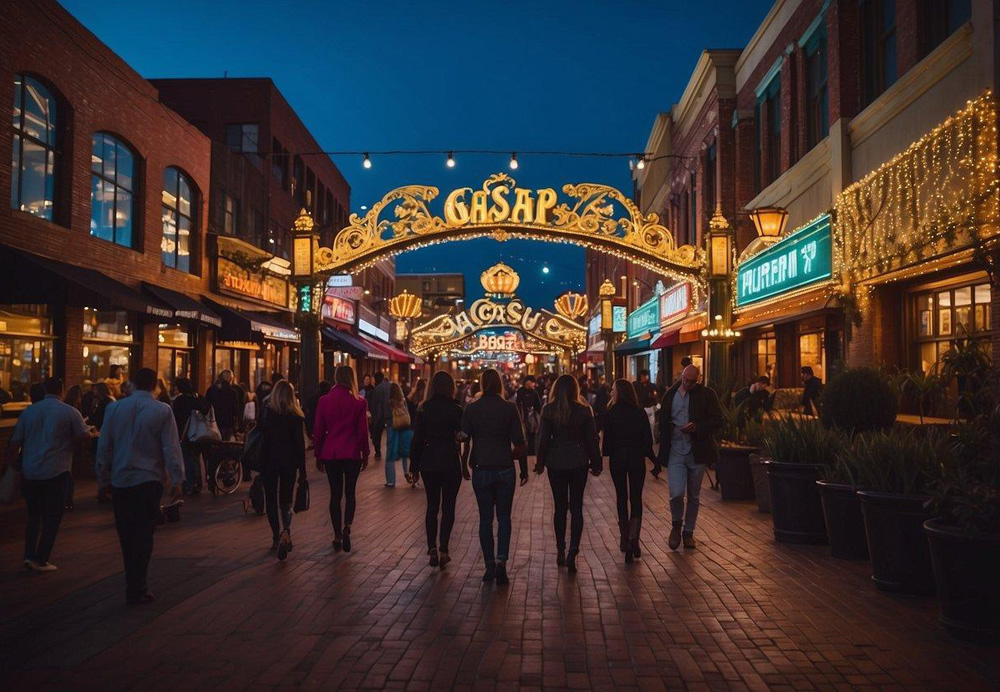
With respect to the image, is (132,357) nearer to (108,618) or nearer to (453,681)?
(108,618)

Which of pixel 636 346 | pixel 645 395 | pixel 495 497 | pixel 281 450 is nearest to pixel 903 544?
pixel 495 497

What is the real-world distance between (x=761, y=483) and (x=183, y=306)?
39.2 ft

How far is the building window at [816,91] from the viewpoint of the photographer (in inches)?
653

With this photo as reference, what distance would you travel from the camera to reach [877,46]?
14.3m

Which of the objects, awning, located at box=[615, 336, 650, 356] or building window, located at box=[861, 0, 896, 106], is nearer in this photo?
building window, located at box=[861, 0, 896, 106]

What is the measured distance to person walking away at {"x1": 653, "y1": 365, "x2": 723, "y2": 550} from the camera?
942 cm

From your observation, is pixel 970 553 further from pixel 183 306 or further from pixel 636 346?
pixel 636 346

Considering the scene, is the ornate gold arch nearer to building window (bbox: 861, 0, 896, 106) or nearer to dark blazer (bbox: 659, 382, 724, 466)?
building window (bbox: 861, 0, 896, 106)

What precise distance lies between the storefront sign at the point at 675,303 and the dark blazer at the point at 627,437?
16912mm

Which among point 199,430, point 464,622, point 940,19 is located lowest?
point 464,622

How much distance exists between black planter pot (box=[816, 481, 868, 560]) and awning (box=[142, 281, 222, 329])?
43.4 ft

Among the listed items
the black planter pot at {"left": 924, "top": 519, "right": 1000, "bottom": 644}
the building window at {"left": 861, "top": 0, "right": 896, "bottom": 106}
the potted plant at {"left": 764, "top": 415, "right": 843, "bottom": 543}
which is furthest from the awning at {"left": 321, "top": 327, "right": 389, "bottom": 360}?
the black planter pot at {"left": 924, "top": 519, "right": 1000, "bottom": 644}

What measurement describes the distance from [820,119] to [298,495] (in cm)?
1230

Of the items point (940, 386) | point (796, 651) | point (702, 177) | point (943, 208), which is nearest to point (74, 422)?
point (796, 651)
